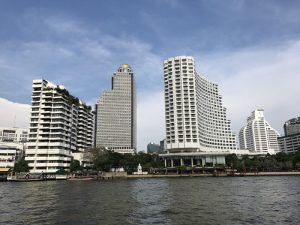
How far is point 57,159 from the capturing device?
159 m

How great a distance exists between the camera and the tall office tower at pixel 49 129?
158 metres

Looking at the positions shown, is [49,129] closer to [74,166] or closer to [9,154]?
[74,166]

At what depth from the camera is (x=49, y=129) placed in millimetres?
163500

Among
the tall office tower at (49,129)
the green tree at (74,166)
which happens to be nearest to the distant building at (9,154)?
the tall office tower at (49,129)

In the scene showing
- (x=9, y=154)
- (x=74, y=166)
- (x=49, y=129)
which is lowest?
(x=74, y=166)

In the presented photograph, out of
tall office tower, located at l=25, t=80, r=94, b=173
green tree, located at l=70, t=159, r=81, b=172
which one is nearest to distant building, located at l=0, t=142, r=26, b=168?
tall office tower, located at l=25, t=80, r=94, b=173

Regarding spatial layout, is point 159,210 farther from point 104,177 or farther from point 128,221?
point 104,177

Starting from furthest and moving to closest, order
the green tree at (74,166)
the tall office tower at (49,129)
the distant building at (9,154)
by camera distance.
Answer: the distant building at (9,154), the green tree at (74,166), the tall office tower at (49,129)

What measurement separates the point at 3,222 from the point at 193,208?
79.7 ft

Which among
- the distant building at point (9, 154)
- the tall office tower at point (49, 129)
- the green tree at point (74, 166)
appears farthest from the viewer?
the distant building at point (9, 154)

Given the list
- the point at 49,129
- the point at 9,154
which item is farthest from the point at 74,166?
the point at 9,154

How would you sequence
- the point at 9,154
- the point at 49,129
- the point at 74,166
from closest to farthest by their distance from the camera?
1. the point at 49,129
2. the point at 74,166
3. the point at 9,154

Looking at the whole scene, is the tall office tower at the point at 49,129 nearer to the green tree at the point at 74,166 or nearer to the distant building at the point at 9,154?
the green tree at the point at 74,166

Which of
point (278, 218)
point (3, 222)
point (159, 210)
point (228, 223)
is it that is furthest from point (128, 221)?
point (278, 218)
